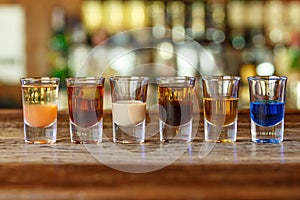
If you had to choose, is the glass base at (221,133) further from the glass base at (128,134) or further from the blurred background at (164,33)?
the blurred background at (164,33)

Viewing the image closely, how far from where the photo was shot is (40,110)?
51.7 inches

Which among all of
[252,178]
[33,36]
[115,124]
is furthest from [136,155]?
[33,36]

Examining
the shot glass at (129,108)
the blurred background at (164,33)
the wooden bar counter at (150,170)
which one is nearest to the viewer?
the wooden bar counter at (150,170)

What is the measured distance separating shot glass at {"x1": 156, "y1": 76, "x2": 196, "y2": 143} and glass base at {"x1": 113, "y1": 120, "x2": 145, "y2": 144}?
51mm

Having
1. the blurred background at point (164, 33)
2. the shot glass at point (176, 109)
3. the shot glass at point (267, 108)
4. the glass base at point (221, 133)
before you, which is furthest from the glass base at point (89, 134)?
the blurred background at point (164, 33)

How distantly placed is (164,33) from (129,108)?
3.40 metres

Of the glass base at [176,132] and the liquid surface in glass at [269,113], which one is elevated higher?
the liquid surface in glass at [269,113]

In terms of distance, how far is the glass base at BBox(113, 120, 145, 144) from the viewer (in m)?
1.31

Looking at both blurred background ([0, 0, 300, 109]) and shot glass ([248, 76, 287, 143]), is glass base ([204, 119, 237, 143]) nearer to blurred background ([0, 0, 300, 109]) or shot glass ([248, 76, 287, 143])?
shot glass ([248, 76, 287, 143])

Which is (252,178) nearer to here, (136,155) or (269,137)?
(136,155)

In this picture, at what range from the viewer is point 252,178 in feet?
2.97

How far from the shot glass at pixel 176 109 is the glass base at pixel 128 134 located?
51 millimetres

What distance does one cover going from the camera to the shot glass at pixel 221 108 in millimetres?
1314

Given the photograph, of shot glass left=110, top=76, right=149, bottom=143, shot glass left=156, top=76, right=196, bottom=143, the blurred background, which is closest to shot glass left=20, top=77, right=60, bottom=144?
shot glass left=110, top=76, right=149, bottom=143
